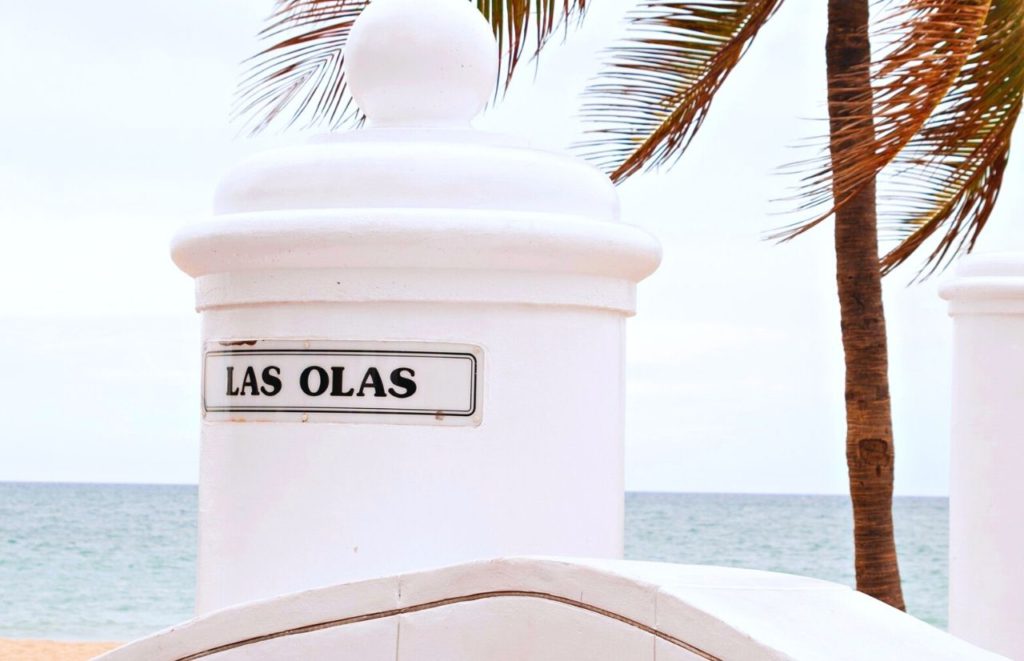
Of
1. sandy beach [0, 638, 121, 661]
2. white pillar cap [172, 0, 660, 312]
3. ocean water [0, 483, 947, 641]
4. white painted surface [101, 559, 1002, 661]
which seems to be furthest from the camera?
ocean water [0, 483, 947, 641]

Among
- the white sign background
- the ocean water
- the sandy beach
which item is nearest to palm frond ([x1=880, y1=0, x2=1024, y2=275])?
the white sign background

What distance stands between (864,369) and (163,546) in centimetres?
3076

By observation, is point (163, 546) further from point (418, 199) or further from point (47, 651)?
point (418, 199)

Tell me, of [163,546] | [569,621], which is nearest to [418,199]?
[569,621]

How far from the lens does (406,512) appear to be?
2.34m

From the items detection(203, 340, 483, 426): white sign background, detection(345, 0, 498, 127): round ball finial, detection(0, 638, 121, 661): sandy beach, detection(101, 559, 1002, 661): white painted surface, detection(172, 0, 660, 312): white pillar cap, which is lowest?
detection(0, 638, 121, 661): sandy beach

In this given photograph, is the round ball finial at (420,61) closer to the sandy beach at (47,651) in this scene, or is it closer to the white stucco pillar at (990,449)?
the white stucco pillar at (990,449)

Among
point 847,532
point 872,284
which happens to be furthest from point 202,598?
point 847,532

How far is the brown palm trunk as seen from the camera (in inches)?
283

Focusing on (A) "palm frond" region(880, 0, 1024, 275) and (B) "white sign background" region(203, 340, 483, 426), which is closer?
(B) "white sign background" region(203, 340, 483, 426)

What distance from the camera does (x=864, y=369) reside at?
23.7ft

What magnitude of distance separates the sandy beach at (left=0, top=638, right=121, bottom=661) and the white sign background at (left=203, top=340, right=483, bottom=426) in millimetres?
13222

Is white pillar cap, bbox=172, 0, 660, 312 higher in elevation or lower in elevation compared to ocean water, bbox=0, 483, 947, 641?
higher

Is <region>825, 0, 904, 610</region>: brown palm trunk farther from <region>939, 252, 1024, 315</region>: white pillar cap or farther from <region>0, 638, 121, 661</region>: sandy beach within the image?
<region>0, 638, 121, 661</region>: sandy beach
